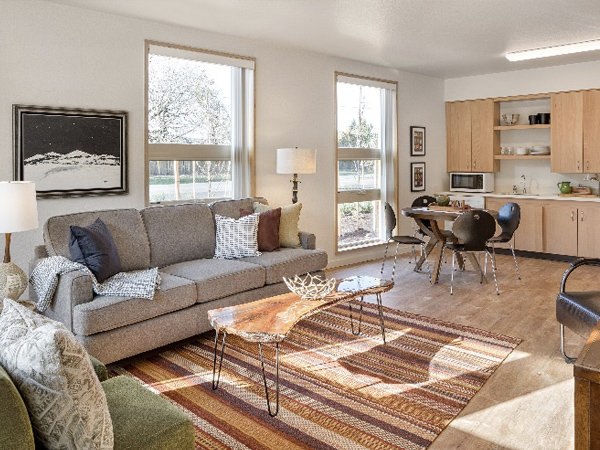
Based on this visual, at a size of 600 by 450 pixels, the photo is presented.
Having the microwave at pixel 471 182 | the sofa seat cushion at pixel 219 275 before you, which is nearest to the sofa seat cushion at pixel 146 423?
the sofa seat cushion at pixel 219 275

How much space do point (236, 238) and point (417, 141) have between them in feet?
14.0

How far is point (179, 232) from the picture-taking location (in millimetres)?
4582

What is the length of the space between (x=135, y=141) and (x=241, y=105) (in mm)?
1300

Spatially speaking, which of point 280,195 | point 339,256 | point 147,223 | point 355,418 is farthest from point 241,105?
point 355,418

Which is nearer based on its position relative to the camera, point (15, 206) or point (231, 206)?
point (15, 206)

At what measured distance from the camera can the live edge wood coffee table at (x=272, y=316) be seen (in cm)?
280

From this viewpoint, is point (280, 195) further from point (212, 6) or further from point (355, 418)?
point (355, 418)

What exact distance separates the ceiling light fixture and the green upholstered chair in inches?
233

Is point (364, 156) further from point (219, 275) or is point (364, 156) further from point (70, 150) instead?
point (70, 150)

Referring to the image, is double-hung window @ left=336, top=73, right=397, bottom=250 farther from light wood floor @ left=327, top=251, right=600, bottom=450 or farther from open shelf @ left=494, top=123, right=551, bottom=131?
open shelf @ left=494, top=123, right=551, bottom=131

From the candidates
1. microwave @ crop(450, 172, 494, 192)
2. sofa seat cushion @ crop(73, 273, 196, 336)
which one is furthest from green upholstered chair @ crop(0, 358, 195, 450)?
microwave @ crop(450, 172, 494, 192)

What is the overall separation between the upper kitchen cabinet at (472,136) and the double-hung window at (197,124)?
13.2 ft

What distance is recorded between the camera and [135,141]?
16.0 feet

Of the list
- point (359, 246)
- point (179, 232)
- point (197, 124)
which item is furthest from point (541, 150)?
point (179, 232)
